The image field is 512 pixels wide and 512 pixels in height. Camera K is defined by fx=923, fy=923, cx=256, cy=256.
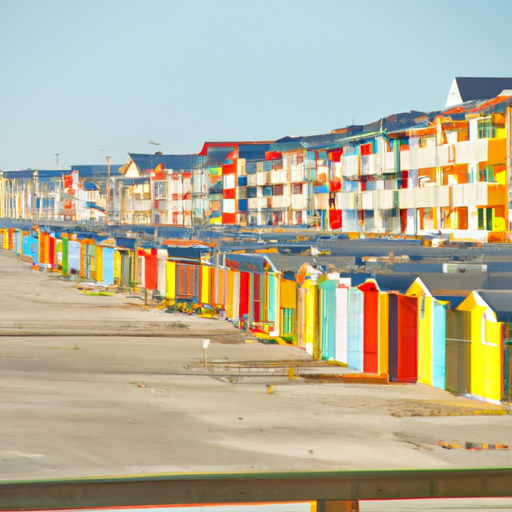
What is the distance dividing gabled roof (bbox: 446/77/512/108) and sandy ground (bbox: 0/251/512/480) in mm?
56398

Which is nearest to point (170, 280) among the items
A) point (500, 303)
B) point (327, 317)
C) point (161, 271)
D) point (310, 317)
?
point (161, 271)

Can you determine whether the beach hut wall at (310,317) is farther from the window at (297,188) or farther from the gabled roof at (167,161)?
the gabled roof at (167,161)

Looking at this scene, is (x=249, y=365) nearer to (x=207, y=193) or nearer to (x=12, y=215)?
(x=207, y=193)

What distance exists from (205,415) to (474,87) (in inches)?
2659

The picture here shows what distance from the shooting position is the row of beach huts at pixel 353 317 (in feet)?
48.7

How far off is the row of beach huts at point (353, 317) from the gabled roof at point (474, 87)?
4476cm

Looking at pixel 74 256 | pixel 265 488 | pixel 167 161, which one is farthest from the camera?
pixel 167 161

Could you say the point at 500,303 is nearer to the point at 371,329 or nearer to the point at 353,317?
the point at 371,329

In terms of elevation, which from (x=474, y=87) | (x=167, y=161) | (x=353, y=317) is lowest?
(x=353, y=317)

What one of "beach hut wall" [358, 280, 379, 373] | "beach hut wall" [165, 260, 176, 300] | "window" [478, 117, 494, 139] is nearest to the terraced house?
"window" [478, 117, 494, 139]

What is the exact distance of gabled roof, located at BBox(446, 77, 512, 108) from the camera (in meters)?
73.9

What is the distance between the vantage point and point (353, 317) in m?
18.6

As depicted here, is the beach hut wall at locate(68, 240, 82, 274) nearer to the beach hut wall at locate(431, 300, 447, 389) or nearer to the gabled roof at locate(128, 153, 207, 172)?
the beach hut wall at locate(431, 300, 447, 389)

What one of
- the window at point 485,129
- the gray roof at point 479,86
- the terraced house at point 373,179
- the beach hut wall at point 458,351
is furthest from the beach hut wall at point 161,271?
the gray roof at point 479,86
